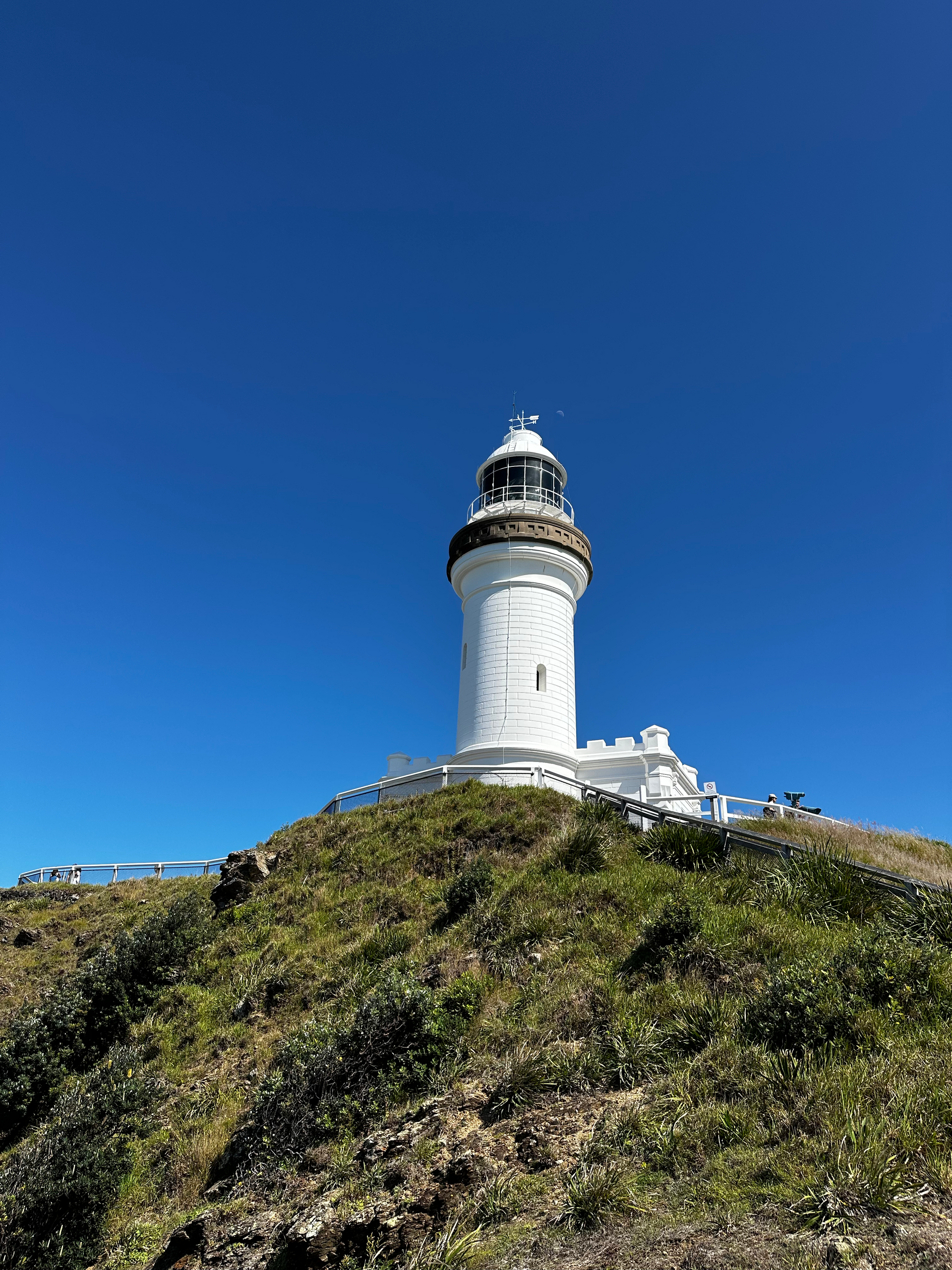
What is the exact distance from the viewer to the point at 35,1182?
10.3m

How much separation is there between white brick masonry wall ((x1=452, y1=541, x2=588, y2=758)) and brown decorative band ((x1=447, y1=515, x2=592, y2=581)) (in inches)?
7.8

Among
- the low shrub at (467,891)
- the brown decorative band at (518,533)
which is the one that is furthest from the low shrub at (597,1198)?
the brown decorative band at (518,533)

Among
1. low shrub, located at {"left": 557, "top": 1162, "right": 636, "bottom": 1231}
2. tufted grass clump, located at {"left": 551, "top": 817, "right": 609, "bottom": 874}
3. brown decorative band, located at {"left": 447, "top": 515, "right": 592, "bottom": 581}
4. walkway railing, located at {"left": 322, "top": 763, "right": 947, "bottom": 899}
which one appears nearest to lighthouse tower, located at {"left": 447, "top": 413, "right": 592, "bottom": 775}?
brown decorative band, located at {"left": 447, "top": 515, "right": 592, "bottom": 581}

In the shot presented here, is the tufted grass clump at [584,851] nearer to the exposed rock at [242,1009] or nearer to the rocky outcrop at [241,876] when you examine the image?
the exposed rock at [242,1009]

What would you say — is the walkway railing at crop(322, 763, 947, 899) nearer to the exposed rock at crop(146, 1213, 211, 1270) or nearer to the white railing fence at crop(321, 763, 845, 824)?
the white railing fence at crop(321, 763, 845, 824)

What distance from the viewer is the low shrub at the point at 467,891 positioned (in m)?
14.7

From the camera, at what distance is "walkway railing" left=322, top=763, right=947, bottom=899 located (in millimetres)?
11750

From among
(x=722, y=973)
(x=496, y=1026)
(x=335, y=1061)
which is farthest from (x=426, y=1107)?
(x=722, y=973)

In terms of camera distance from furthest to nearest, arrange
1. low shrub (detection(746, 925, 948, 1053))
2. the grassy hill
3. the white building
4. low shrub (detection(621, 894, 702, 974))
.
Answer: the white building < low shrub (detection(621, 894, 702, 974)) < low shrub (detection(746, 925, 948, 1053)) < the grassy hill

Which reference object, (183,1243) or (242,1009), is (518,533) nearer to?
(242,1009)

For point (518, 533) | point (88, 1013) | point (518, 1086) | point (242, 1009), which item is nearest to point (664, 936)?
point (518, 1086)

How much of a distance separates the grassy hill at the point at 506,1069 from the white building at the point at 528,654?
20.8ft

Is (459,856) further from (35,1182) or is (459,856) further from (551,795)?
(35,1182)

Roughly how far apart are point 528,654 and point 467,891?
11445 mm
